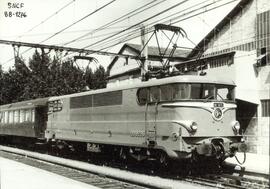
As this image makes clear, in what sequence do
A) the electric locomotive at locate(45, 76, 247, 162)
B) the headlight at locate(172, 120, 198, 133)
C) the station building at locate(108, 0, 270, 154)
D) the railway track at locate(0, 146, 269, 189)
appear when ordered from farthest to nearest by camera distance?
1. the station building at locate(108, 0, 270, 154)
2. the electric locomotive at locate(45, 76, 247, 162)
3. the headlight at locate(172, 120, 198, 133)
4. the railway track at locate(0, 146, 269, 189)

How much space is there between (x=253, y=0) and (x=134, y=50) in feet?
73.0

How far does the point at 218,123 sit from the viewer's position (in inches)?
516

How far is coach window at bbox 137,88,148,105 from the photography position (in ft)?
45.6

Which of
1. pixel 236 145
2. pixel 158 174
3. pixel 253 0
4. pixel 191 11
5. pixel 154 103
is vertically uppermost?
pixel 253 0

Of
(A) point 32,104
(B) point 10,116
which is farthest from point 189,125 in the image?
(B) point 10,116

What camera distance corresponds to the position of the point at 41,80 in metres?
37.8

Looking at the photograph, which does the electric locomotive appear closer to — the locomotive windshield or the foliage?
the locomotive windshield

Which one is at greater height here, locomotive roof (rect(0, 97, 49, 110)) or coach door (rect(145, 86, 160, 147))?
locomotive roof (rect(0, 97, 49, 110))

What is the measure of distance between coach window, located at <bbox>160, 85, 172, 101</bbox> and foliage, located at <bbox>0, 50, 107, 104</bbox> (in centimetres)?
1566

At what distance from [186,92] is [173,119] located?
891 mm

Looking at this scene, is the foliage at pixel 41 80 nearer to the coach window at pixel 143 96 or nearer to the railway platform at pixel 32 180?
the coach window at pixel 143 96

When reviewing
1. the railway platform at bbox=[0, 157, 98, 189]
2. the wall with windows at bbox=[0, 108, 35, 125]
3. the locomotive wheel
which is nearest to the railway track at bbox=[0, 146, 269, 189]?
the locomotive wheel

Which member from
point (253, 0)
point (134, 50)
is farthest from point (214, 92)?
point (134, 50)

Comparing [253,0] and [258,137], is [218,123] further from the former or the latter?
[253,0]
